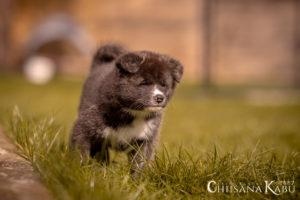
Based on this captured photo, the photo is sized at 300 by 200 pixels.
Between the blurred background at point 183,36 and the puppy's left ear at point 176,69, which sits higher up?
the puppy's left ear at point 176,69

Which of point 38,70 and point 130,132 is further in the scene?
point 38,70

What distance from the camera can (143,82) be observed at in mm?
4328

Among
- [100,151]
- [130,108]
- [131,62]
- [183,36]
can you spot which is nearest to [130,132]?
[130,108]

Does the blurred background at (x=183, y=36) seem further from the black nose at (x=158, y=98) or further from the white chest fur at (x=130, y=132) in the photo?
the black nose at (x=158, y=98)

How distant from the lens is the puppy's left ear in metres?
4.45

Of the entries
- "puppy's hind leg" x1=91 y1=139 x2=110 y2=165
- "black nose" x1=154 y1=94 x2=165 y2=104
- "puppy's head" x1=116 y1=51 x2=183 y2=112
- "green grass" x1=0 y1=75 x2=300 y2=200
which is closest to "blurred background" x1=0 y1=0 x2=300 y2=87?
"green grass" x1=0 y1=75 x2=300 y2=200

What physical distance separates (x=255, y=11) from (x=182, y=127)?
30.1 ft

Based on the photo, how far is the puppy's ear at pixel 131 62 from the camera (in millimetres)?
4309

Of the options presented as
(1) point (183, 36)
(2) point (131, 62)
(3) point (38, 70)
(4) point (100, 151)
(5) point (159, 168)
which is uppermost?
(2) point (131, 62)

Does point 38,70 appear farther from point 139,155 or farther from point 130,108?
point 139,155

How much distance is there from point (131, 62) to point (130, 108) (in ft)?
1.04

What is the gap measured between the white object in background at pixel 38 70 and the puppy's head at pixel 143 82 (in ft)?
32.9

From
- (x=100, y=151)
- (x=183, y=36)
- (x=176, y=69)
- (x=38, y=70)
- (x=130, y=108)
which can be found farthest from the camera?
(x=183, y=36)

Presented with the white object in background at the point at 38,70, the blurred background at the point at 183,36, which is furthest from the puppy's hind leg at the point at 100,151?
the blurred background at the point at 183,36
